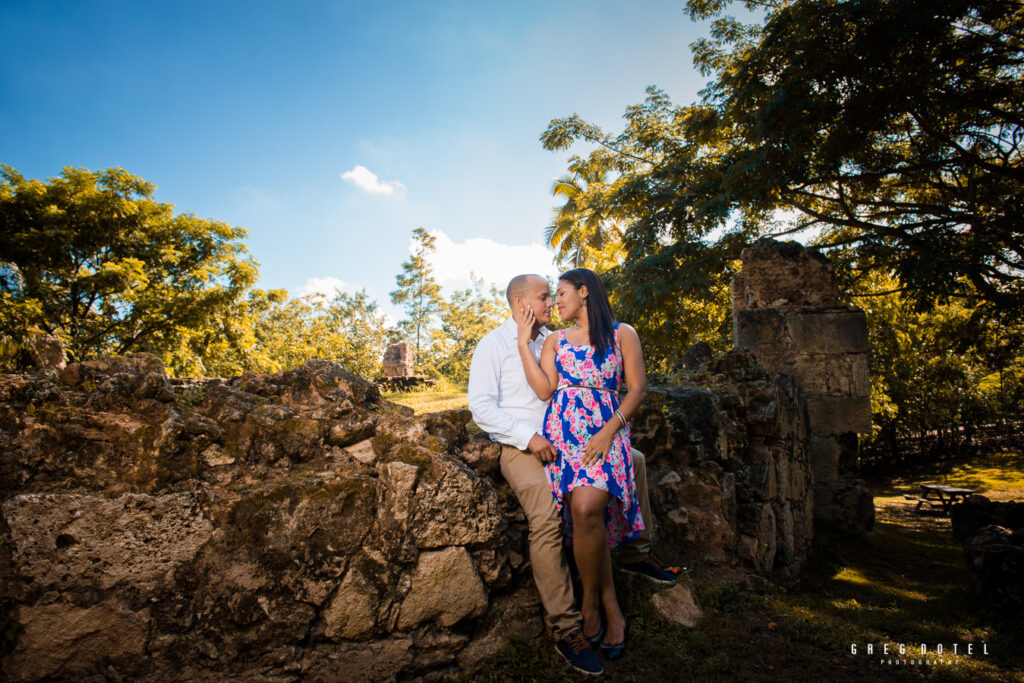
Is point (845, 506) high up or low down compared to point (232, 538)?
down

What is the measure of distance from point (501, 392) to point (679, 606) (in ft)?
5.82

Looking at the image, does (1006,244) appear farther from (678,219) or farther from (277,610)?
(277,610)

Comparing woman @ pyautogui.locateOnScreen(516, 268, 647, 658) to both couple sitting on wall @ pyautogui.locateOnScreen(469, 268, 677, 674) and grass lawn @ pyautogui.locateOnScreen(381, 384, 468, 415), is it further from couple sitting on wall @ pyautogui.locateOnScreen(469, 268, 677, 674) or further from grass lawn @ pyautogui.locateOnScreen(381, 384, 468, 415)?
grass lawn @ pyautogui.locateOnScreen(381, 384, 468, 415)

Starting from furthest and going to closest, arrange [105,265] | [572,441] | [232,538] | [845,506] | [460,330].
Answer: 1. [460,330]
2. [105,265]
3. [845,506]
4. [572,441]
5. [232,538]

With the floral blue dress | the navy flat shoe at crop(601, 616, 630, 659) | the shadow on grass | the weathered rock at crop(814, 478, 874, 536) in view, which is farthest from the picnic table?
the navy flat shoe at crop(601, 616, 630, 659)

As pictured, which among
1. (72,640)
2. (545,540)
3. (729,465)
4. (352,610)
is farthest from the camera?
(729,465)

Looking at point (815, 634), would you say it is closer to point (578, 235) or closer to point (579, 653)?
point (579, 653)

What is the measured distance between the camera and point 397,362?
20344 millimetres

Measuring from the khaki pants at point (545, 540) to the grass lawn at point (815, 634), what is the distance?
23 cm

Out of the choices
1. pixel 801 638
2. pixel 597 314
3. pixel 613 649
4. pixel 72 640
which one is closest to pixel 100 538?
pixel 72 640

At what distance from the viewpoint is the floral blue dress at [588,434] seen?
9.54 feet

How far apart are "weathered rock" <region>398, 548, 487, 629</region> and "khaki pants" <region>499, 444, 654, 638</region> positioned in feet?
1.13

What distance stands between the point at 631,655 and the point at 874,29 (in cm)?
867

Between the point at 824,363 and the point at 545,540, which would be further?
the point at 824,363
